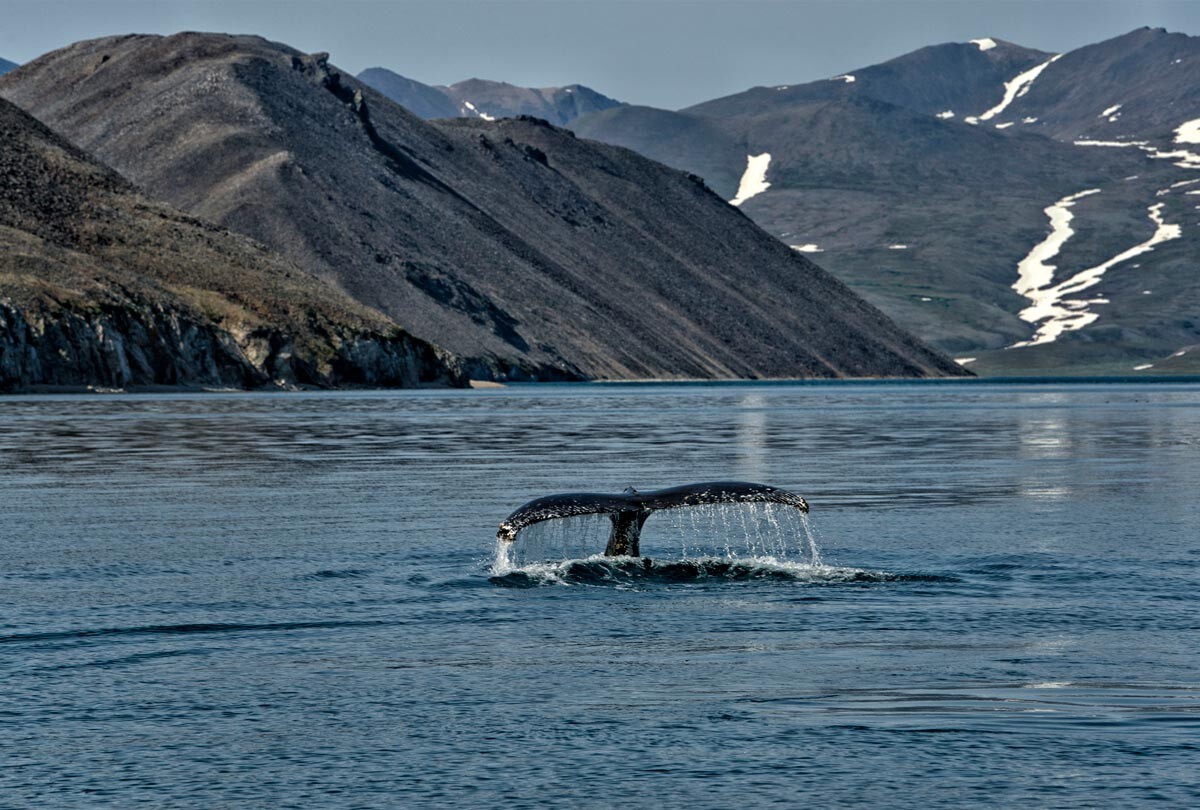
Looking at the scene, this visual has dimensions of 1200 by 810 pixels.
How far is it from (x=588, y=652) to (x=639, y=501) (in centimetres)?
311

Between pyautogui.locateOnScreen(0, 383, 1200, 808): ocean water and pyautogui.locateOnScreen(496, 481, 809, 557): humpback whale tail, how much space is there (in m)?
1.27

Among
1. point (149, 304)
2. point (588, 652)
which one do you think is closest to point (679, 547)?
point (588, 652)

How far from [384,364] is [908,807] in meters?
166

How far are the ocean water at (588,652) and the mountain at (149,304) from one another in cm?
10063

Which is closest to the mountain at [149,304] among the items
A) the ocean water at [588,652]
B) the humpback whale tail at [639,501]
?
the ocean water at [588,652]

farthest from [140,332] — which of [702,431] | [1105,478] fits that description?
[1105,478]

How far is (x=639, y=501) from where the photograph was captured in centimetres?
2097

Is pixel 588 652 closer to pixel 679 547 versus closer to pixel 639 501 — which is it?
pixel 639 501

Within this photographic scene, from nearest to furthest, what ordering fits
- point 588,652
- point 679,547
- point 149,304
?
point 588,652 → point 679,547 → point 149,304

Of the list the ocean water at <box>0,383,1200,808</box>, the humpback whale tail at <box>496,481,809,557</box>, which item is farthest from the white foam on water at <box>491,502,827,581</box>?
the humpback whale tail at <box>496,481,809,557</box>

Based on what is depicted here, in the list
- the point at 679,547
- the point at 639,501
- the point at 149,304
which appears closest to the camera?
the point at 639,501

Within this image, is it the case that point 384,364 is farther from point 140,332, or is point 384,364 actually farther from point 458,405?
point 458,405

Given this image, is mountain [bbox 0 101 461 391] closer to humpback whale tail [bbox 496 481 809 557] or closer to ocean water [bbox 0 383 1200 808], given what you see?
ocean water [bbox 0 383 1200 808]

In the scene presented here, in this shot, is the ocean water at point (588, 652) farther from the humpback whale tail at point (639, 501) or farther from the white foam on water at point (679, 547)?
the humpback whale tail at point (639, 501)
